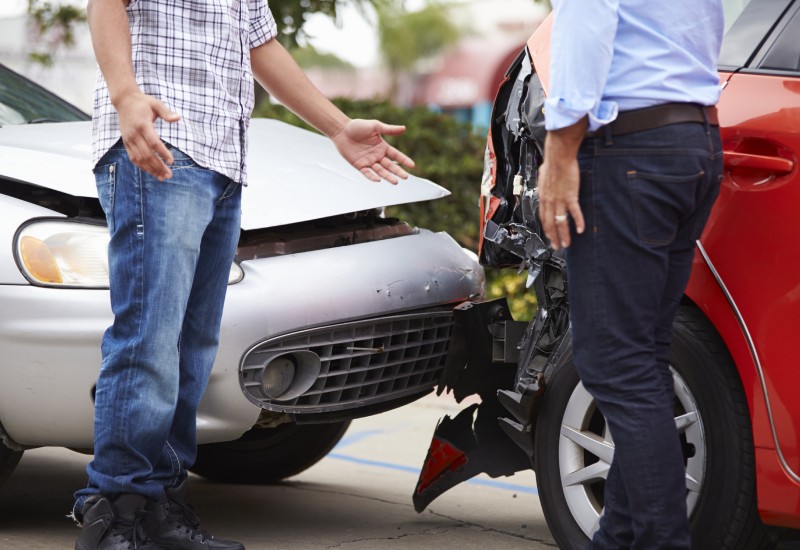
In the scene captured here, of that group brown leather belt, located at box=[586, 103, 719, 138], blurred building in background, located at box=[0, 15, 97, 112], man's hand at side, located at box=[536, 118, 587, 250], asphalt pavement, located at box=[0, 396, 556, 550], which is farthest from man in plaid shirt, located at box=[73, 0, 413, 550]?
blurred building in background, located at box=[0, 15, 97, 112]

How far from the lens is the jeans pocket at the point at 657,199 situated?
231 centimetres

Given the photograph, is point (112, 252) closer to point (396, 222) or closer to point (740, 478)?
point (396, 222)

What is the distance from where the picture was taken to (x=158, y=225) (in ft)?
9.17

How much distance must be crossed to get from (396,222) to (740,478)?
1.44 metres

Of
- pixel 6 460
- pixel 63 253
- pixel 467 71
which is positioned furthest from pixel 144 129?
pixel 467 71

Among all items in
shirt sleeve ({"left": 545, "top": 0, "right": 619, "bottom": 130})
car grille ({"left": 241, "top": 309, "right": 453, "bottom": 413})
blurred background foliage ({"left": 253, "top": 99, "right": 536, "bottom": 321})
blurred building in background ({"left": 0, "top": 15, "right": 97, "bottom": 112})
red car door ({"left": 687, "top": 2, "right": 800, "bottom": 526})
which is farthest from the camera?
blurred building in background ({"left": 0, "top": 15, "right": 97, "bottom": 112})

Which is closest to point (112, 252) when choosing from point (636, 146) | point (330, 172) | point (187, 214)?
point (187, 214)

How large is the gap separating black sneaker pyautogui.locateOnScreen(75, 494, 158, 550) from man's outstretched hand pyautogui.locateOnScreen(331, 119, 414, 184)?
1011 mm

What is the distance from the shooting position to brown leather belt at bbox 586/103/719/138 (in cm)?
232

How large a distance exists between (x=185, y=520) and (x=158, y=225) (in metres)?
0.79

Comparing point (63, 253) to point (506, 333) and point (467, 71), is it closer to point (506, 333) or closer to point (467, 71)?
point (506, 333)

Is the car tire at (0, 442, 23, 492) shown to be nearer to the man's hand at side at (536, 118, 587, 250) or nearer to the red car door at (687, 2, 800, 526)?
the man's hand at side at (536, 118, 587, 250)

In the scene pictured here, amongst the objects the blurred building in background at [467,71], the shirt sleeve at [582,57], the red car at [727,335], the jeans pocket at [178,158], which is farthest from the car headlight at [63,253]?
the blurred building in background at [467,71]

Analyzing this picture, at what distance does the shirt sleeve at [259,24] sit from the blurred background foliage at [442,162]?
457cm
